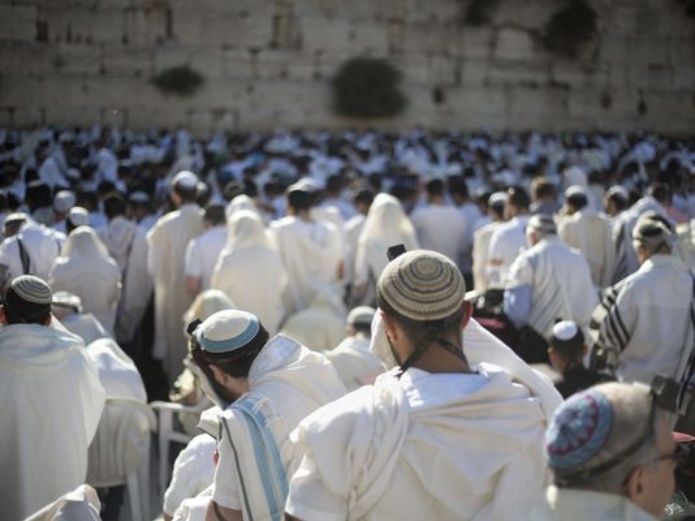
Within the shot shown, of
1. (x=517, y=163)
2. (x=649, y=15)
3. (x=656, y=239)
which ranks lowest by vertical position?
(x=517, y=163)

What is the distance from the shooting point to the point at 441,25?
25.5m

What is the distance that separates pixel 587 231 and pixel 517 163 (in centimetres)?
1133

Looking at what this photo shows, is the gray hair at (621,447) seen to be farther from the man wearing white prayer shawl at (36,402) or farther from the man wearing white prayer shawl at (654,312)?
the man wearing white prayer shawl at (654,312)

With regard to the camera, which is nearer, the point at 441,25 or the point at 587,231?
the point at 587,231

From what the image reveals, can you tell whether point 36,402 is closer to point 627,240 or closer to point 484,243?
point 484,243

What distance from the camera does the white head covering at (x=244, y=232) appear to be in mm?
7371

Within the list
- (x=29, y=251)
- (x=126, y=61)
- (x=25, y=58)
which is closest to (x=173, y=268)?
(x=29, y=251)

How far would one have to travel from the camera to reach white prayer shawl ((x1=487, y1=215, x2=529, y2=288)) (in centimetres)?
732

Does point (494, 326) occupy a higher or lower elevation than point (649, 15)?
lower

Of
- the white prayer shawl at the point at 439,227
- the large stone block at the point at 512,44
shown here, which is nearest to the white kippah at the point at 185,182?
the white prayer shawl at the point at 439,227

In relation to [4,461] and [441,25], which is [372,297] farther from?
[441,25]

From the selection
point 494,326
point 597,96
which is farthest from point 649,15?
point 494,326

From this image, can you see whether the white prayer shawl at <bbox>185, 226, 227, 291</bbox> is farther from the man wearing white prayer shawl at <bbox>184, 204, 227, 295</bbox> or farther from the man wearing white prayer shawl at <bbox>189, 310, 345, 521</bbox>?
the man wearing white prayer shawl at <bbox>189, 310, 345, 521</bbox>

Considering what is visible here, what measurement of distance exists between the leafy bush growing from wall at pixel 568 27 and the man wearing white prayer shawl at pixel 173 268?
1906cm
